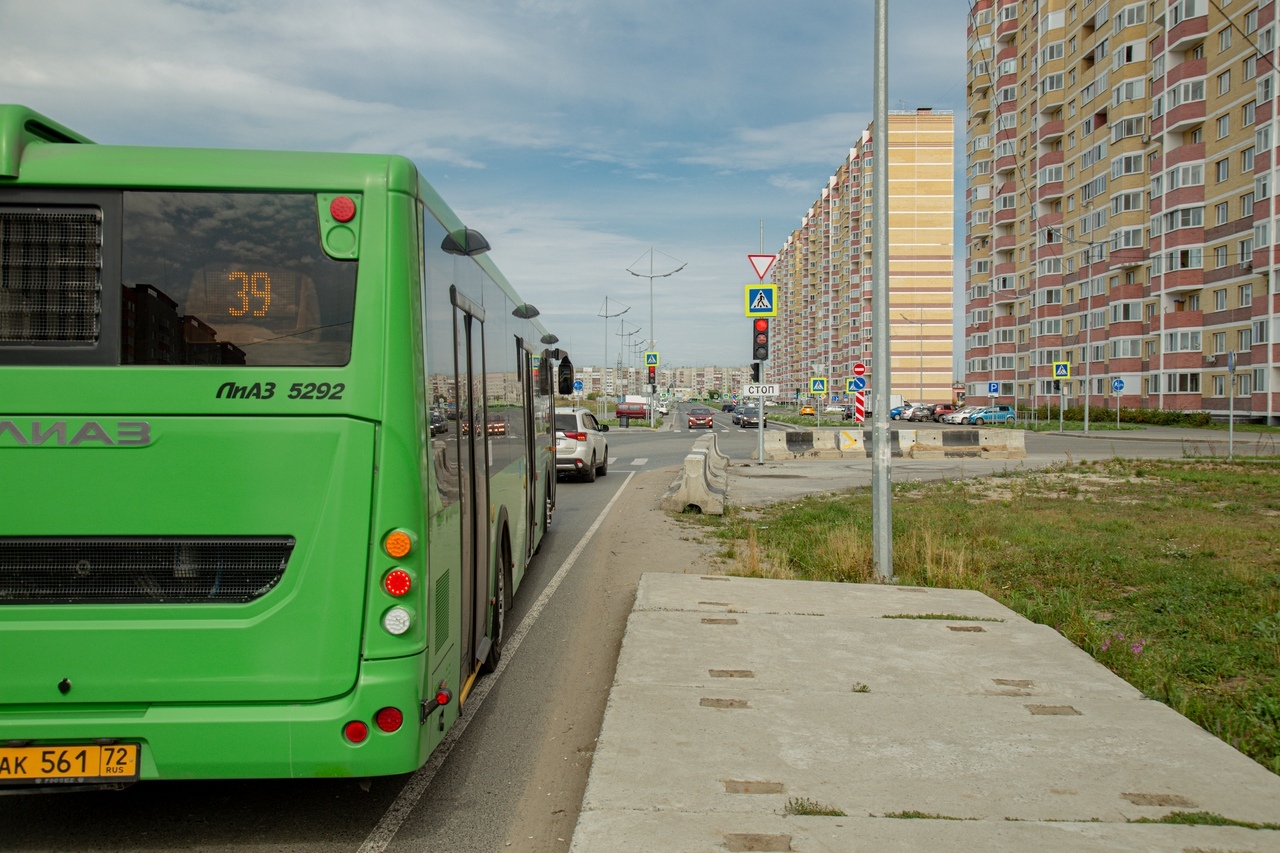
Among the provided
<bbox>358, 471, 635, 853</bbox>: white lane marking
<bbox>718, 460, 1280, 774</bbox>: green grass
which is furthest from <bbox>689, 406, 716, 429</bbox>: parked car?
<bbox>358, 471, 635, 853</bbox>: white lane marking

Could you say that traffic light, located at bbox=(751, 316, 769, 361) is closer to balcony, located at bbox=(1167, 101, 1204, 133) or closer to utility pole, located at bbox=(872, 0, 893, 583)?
utility pole, located at bbox=(872, 0, 893, 583)

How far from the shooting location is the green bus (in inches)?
147

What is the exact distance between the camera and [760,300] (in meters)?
21.9

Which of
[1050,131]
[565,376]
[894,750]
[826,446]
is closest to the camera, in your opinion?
[894,750]

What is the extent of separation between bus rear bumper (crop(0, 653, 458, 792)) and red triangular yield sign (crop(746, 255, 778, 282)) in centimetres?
1770

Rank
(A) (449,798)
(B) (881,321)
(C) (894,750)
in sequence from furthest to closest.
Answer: (B) (881,321) < (C) (894,750) < (A) (449,798)

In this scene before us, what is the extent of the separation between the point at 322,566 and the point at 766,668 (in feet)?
10.8

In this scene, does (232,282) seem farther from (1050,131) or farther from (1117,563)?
(1050,131)

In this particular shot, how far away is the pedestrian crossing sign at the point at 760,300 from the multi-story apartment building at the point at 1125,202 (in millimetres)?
25917

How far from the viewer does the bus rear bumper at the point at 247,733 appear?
3748mm

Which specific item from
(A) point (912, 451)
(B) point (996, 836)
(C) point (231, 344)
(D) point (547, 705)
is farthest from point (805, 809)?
(A) point (912, 451)

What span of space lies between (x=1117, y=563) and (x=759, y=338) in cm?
1360

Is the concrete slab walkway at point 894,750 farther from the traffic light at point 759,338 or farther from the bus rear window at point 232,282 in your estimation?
the traffic light at point 759,338

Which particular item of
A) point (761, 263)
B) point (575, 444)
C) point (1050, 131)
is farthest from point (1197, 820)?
point (1050, 131)
